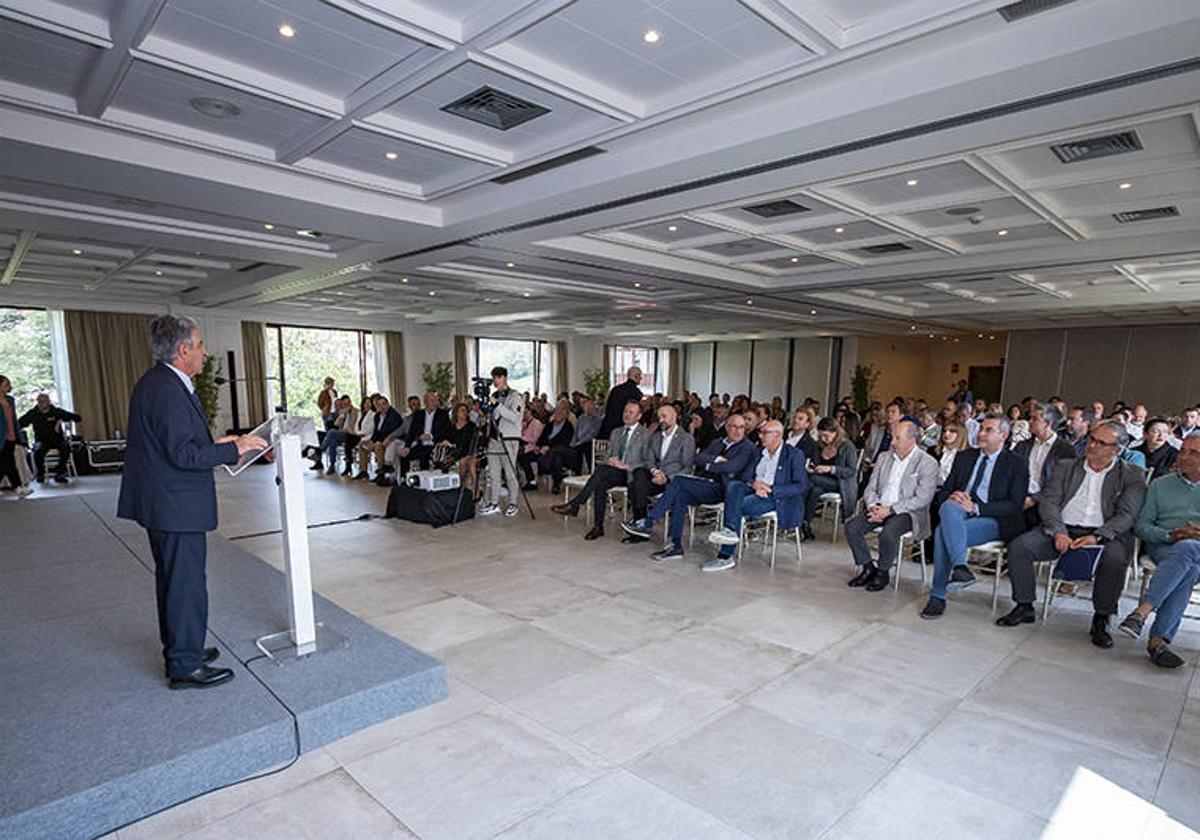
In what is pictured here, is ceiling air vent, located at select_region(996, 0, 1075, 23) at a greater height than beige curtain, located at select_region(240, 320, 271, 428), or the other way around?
ceiling air vent, located at select_region(996, 0, 1075, 23)

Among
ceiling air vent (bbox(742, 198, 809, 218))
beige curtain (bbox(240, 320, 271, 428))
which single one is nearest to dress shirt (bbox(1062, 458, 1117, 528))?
ceiling air vent (bbox(742, 198, 809, 218))

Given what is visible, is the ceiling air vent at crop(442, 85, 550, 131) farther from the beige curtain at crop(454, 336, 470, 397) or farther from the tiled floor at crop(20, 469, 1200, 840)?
the beige curtain at crop(454, 336, 470, 397)

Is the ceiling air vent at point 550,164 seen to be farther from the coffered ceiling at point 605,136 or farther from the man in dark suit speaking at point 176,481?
the man in dark suit speaking at point 176,481

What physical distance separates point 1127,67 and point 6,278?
42.0 ft

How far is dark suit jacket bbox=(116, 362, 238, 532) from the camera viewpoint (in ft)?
7.95

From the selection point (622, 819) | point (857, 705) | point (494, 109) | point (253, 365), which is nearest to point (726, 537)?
point (857, 705)

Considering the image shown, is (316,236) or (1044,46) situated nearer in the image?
(1044,46)

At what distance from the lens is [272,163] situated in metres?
4.93

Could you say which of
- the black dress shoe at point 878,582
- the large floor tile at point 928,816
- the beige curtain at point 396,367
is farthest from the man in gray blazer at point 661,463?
the beige curtain at point 396,367

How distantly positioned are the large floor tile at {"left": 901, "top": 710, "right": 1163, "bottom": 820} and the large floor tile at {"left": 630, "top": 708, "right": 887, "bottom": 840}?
267 mm

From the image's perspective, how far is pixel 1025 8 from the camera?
2783 millimetres

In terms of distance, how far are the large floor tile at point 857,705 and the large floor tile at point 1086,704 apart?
29cm

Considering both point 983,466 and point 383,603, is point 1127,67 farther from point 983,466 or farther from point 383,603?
point 383,603

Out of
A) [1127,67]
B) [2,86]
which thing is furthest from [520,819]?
[2,86]
